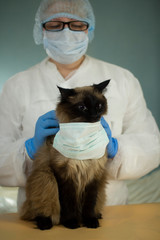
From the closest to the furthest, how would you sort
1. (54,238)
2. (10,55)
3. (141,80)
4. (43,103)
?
1. (54,238)
2. (43,103)
3. (10,55)
4. (141,80)

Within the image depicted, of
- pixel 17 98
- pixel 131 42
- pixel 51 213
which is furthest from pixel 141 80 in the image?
pixel 51 213

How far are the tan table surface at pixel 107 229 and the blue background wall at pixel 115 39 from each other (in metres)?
1.27

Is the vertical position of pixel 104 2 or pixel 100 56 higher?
pixel 104 2

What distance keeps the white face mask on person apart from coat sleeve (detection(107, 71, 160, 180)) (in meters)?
0.35

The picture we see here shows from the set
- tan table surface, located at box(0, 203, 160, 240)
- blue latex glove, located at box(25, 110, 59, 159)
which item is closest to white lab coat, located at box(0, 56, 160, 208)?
blue latex glove, located at box(25, 110, 59, 159)

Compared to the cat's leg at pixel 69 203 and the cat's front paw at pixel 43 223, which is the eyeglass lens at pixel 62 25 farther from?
the cat's front paw at pixel 43 223

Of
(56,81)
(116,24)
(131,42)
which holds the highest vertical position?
(116,24)

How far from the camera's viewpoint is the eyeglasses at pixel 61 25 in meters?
1.56

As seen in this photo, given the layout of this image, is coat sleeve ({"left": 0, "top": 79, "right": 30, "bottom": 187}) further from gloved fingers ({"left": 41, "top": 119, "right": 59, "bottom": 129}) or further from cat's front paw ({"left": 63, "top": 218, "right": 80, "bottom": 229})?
cat's front paw ({"left": 63, "top": 218, "right": 80, "bottom": 229})

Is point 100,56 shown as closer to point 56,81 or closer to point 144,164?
point 56,81

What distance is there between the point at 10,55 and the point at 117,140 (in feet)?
3.59

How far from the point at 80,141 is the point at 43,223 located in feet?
1.16

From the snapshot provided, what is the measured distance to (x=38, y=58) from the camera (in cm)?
218

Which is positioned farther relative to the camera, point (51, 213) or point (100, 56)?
point (100, 56)
